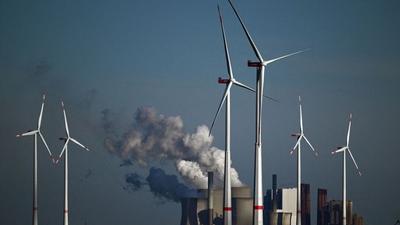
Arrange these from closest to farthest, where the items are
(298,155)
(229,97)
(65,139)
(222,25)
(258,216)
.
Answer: (258,216) → (222,25) → (229,97) → (65,139) → (298,155)

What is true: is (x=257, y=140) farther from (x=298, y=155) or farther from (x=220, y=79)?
(x=298, y=155)

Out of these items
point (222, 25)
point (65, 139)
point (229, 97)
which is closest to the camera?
point (222, 25)

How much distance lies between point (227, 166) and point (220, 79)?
1291 cm

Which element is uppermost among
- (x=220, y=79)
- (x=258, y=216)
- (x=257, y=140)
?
(x=220, y=79)

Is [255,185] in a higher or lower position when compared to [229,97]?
lower

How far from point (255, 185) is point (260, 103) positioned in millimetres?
7943

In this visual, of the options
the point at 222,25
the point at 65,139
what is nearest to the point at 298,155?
the point at 65,139

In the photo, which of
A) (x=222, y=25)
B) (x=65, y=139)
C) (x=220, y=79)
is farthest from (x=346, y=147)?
(x=222, y=25)

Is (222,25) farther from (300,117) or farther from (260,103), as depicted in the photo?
(300,117)

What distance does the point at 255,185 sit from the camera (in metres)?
104

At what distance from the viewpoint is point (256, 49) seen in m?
107

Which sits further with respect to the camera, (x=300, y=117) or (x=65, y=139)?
(x=300, y=117)

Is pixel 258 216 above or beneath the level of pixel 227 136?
beneath

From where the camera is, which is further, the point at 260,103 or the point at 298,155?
the point at 298,155
